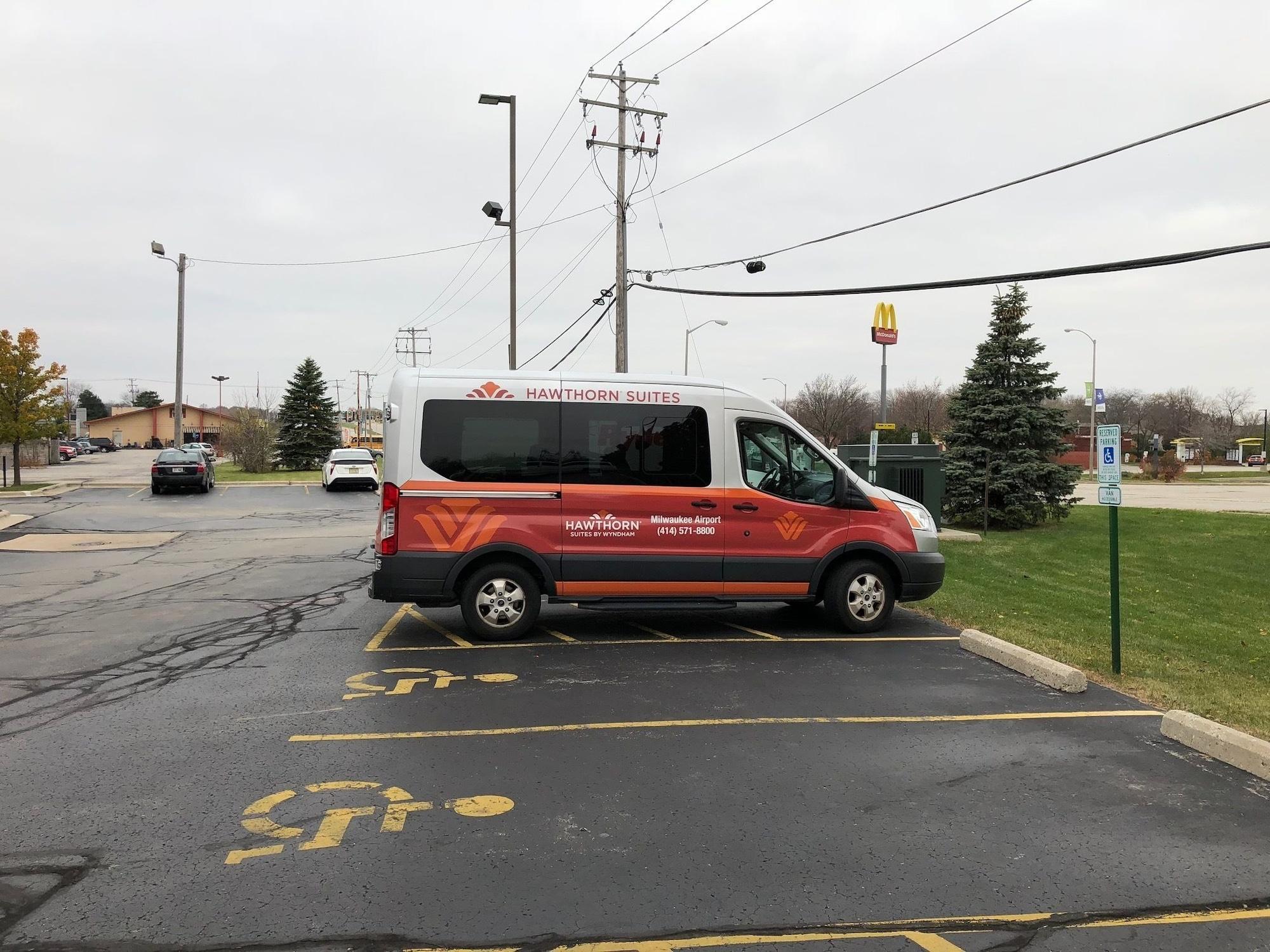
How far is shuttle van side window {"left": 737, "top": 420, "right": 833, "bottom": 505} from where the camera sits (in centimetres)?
836

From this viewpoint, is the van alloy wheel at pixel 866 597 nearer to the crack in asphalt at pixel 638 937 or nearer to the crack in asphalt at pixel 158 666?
the crack in asphalt at pixel 638 937

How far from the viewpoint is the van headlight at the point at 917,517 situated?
28.4 feet

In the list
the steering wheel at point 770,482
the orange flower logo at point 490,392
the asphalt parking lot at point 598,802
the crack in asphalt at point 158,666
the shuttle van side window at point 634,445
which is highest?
the orange flower logo at point 490,392

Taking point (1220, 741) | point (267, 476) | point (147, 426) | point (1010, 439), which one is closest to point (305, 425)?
point (267, 476)

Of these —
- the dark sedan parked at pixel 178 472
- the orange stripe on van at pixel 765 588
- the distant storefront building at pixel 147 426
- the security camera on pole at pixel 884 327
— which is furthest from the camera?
the distant storefront building at pixel 147 426

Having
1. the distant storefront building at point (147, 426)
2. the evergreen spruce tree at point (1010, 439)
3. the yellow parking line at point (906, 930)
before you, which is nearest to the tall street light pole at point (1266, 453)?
the evergreen spruce tree at point (1010, 439)

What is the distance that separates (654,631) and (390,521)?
2.79 m

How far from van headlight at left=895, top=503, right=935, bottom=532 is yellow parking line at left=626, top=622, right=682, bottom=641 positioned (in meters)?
2.58

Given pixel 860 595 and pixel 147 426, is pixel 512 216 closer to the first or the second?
pixel 860 595

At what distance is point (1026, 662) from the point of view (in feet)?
23.3

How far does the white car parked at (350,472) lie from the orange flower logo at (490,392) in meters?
22.8

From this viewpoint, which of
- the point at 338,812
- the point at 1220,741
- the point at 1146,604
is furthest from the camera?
the point at 1146,604

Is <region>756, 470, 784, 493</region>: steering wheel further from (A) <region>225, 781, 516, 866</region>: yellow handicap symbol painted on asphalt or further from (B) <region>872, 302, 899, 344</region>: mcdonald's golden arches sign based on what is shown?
(B) <region>872, 302, 899, 344</region>: mcdonald's golden arches sign

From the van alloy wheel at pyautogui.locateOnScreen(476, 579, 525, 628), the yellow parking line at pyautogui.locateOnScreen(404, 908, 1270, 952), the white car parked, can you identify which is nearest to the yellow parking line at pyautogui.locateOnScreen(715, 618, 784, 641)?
the van alloy wheel at pyautogui.locateOnScreen(476, 579, 525, 628)
